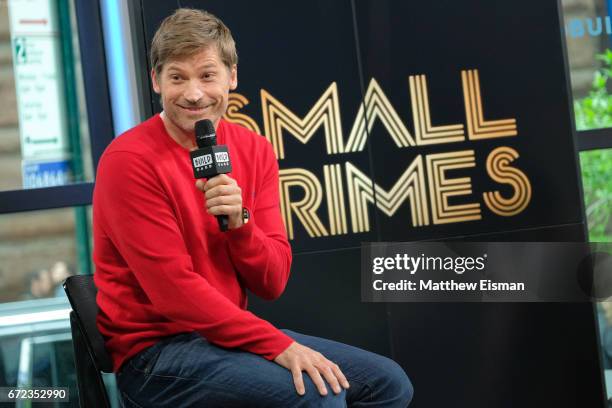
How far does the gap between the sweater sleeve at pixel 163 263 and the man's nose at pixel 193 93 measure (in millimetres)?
175

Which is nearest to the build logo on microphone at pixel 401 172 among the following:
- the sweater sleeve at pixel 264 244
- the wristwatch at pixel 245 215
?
the sweater sleeve at pixel 264 244

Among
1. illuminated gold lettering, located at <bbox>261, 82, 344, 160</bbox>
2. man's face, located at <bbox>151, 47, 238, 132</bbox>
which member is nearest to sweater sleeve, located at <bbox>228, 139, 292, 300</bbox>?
man's face, located at <bbox>151, 47, 238, 132</bbox>

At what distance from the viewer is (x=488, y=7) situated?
317 centimetres

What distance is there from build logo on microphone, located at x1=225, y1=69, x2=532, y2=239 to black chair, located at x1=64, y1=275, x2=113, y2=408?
44.5 inches

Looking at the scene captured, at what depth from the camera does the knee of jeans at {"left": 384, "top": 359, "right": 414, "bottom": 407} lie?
1.91m

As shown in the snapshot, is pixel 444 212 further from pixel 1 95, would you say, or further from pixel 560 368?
pixel 1 95

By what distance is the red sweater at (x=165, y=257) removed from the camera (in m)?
1.83

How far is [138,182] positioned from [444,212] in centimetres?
152

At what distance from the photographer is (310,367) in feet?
5.88

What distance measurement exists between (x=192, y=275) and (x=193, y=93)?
41cm

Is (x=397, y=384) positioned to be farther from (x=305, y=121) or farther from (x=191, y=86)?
(x=305, y=121)

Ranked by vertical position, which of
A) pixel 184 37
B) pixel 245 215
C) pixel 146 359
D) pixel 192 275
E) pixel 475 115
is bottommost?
pixel 146 359

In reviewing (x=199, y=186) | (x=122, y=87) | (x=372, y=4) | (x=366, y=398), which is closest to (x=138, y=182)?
(x=199, y=186)

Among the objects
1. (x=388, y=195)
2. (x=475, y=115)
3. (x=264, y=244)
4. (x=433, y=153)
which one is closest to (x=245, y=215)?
(x=264, y=244)
